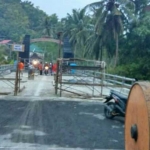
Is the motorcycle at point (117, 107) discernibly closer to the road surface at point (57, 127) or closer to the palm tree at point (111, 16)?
the road surface at point (57, 127)

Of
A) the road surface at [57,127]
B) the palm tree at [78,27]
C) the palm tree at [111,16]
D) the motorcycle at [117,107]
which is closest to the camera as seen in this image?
the road surface at [57,127]

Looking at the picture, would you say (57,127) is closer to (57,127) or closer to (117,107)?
(57,127)

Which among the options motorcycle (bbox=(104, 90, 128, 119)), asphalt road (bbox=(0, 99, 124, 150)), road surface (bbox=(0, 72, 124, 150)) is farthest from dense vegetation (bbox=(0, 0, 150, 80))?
motorcycle (bbox=(104, 90, 128, 119))

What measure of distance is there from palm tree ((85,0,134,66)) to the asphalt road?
80.6ft

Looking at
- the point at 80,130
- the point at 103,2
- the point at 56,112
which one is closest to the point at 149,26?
the point at 103,2

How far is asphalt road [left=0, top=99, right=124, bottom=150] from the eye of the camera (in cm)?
605

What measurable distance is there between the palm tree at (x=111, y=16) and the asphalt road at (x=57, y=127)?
24.6m

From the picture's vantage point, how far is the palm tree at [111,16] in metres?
34.9

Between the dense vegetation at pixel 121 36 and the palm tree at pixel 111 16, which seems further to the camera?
the palm tree at pixel 111 16

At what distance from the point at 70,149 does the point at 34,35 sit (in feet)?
256

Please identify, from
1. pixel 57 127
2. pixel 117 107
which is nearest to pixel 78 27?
pixel 117 107

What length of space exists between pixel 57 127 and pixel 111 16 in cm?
2897

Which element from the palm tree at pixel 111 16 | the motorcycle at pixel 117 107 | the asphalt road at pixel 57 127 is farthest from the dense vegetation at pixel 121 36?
the motorcycle at pixel 117 107

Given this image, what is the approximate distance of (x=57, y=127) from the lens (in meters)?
7.59
